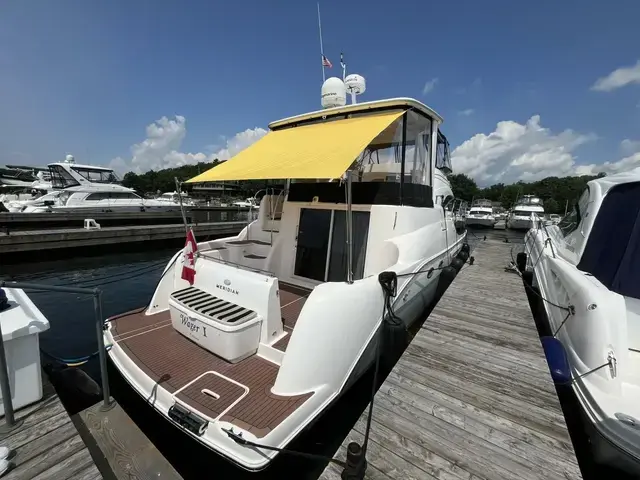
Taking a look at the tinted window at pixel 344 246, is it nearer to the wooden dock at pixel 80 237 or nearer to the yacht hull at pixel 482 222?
the wooden dock at pixel 80 237

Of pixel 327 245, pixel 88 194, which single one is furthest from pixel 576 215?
pixel 88 194

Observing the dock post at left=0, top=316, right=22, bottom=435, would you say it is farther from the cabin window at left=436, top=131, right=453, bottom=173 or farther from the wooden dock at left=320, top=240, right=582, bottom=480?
the cabin window at left=436, top=131, right=453, bottom=173

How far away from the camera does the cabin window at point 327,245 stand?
15.1 feet

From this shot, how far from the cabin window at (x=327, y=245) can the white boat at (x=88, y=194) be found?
670 inches

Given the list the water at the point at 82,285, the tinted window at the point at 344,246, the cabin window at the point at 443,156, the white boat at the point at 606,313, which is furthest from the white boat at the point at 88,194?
the white boat at the point at 606,313

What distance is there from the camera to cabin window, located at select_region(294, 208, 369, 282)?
15.1 feet

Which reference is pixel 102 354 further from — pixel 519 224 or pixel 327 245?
pixel 519 224

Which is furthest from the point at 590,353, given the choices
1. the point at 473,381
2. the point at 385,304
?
the point at 385,304

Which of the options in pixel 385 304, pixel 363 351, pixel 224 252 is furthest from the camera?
pixel 224 252

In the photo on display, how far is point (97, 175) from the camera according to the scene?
19.7 meters

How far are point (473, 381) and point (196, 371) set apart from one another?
8.94ft

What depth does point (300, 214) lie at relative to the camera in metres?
5.21

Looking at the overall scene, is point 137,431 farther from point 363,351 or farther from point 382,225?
point 382,225

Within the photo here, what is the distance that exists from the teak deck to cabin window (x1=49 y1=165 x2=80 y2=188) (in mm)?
20151
